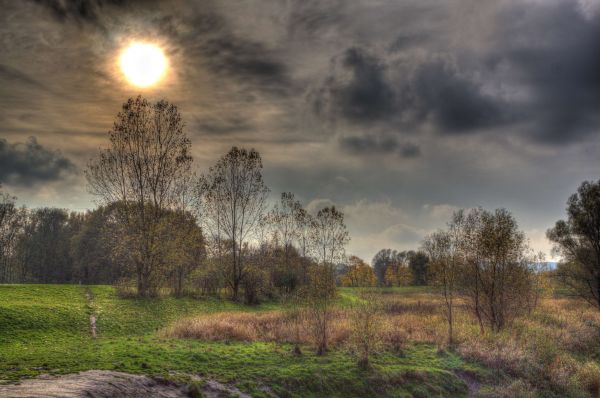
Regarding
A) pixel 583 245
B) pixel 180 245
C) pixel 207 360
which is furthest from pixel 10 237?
pixel 583 245

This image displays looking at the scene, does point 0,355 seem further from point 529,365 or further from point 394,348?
point 529,365

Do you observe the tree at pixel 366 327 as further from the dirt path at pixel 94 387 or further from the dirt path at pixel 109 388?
the dirt path at pixel 94 387

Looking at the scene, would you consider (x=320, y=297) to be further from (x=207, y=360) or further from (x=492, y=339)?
(x=492, y=339)

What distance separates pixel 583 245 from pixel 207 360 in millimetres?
48453

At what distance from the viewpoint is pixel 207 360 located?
19.8m

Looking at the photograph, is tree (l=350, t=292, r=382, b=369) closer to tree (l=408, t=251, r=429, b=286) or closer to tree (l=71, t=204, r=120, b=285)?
tree (l=71, t=204, r=120, b=285)

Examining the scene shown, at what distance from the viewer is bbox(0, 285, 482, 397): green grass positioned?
17344mm

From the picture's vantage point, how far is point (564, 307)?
51.4m

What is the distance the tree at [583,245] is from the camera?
45.4 m

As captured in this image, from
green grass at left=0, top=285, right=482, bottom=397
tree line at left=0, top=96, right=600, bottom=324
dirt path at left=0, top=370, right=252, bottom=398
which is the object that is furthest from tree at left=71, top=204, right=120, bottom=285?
dirt path at left=0, top=370, right=252, bottom=398

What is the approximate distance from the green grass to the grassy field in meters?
0.06

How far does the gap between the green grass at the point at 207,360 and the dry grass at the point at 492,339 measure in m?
1.84

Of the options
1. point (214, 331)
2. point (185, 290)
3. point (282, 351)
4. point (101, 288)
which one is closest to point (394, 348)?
point (282, 351)

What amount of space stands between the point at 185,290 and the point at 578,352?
40.6m
